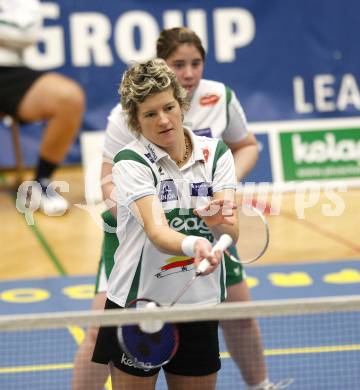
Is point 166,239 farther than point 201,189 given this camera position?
No

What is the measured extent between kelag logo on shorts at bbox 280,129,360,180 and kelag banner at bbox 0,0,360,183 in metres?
0.20

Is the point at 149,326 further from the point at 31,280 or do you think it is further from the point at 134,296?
the point at 31,280

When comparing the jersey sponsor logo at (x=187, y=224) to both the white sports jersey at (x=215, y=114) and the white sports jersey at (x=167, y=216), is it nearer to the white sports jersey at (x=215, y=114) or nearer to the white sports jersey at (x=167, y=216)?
the white sports jersey at (x=167, y=216)

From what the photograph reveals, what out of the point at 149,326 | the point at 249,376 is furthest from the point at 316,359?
the point at 149,326

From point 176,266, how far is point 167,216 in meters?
0.18

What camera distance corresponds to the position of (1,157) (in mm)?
10211

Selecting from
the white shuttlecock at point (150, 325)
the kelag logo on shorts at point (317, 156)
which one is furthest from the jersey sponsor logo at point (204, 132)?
the kelag logo on shorts at point (317, 156)

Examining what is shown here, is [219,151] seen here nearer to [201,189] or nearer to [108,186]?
[201,189]

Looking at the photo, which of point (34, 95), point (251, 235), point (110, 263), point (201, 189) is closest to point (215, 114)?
point (251, 235)

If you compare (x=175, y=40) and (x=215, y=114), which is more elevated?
(x=175, y=40)

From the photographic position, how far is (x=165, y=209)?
10.4 feet

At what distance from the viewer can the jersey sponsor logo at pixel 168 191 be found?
3.14 meters

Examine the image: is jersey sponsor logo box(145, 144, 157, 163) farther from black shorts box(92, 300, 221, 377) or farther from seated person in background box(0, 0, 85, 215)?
seated person in background box(0, 0, 85, 215)

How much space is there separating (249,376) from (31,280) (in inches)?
113
